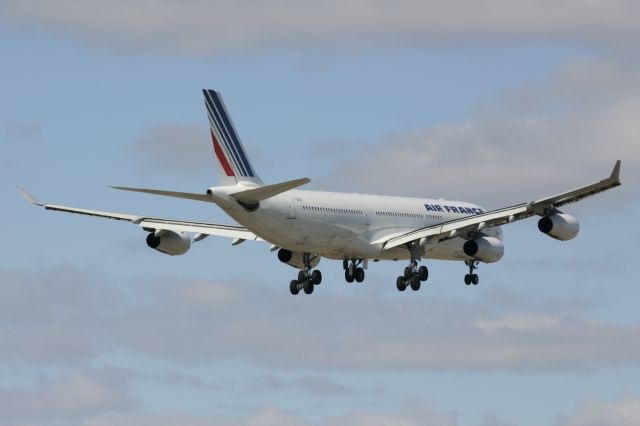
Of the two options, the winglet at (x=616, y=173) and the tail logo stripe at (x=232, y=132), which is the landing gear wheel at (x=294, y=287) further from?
the winglet at (x=616, y=173)

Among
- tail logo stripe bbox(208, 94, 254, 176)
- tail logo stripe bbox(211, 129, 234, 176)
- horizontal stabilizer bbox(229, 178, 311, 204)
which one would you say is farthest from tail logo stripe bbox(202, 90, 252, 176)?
horizontal stabilizer bbox(229, 178, 311, 204)

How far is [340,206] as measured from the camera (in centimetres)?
7731

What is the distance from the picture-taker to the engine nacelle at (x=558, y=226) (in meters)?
73.4

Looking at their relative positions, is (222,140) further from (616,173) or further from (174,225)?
(616,173)

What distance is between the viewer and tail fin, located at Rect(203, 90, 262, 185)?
2906 inches

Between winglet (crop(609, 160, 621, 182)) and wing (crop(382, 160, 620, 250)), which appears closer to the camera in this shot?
winglet (crop(609, 160, 621, 182))

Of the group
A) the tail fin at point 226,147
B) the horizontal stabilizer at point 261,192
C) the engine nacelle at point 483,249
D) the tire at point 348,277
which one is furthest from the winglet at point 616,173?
the tail fin at point 226,147

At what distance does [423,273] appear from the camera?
7944 cm

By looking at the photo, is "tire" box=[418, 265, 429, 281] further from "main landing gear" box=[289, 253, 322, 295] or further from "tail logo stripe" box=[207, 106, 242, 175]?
"tail logo stripe" box=[207, 106, 242, 175]

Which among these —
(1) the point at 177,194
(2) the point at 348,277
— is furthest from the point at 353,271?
(1) the point at 177,194

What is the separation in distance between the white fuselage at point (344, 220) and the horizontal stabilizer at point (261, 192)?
0.46m

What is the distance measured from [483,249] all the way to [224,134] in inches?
584

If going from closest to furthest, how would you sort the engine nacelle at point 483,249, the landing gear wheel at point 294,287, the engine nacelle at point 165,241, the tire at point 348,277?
the landing gear wheel at point 294,287 < the tire at point 348,277 < the engine nacelle at point 483,249 < the engine nacelle at point 165,241

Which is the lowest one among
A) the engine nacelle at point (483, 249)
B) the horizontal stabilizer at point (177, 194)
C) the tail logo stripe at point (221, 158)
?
the horizontal stabilizer at point (177, 194)
